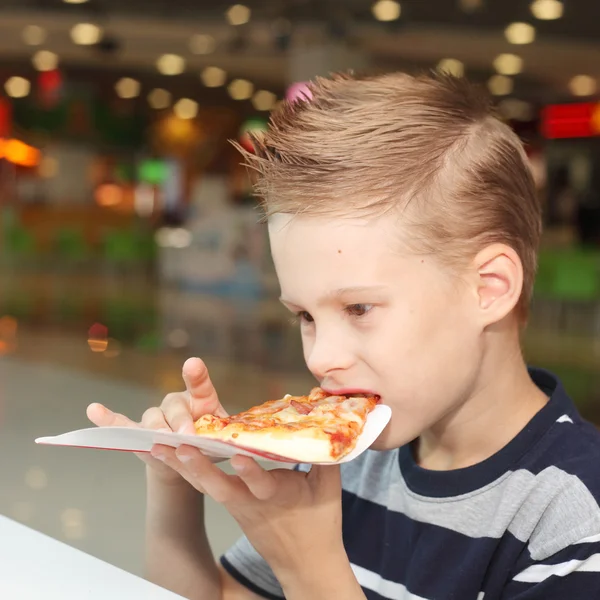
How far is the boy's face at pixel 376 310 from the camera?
968mm

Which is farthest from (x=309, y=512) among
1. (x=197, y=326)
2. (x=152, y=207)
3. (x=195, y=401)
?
(x=152, y=207)

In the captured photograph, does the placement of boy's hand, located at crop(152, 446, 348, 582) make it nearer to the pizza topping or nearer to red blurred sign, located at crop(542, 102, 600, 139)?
the pizza topping

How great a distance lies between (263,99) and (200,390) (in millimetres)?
19686

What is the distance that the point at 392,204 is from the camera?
991 mm

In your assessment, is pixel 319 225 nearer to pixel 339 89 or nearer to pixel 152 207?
pixel 339 89

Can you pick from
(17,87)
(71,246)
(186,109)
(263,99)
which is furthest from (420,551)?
(186,109)

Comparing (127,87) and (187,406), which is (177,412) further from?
(127,87)

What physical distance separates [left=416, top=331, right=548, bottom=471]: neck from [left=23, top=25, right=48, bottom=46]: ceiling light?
43.0ft

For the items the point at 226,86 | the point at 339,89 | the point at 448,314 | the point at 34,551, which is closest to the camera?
the point at 34,551

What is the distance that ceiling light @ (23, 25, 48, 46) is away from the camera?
13062mm

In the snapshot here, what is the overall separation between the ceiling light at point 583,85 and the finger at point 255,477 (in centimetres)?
1570

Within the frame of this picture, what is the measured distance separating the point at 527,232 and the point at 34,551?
0.70 m

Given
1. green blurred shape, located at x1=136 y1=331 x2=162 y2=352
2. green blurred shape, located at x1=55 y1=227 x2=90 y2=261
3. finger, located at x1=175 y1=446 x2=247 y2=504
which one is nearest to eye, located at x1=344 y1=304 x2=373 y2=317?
finger, located at x1=175 y1=446 x2=247 y2=504

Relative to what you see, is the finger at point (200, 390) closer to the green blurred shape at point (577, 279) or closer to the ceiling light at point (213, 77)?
the green blurred shape at point (577, 279)
